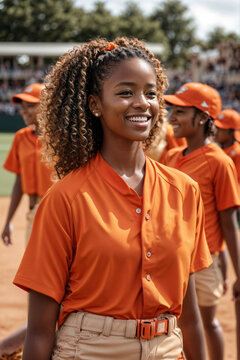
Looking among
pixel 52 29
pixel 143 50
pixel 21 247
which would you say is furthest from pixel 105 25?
pixel 143 50

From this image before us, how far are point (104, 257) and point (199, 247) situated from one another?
58cm

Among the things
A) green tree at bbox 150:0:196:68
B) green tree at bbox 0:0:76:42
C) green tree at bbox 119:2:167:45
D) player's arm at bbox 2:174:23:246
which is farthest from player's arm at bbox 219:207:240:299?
green tree at bbox 150:0:196:68

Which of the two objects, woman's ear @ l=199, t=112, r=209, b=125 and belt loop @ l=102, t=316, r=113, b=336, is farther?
woman's ear @ l=199, t=112, r=209, b=125

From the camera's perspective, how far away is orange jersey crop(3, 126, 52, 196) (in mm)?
4949

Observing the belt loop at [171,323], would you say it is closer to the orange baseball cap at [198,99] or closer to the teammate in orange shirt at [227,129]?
the orange baseball cap at [198,99]

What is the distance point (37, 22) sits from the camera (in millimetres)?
68188

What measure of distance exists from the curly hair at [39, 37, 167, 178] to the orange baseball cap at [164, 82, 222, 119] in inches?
74.7

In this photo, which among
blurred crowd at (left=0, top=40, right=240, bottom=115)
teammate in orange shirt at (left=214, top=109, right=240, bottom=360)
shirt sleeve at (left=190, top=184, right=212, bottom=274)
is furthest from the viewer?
blurred crowd at (left=0, top=40, right=240, bottom=115)

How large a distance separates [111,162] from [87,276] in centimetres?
50

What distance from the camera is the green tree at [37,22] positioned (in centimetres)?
6581

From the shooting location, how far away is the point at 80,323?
2.00m

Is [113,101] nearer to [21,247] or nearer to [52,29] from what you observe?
[21,247]

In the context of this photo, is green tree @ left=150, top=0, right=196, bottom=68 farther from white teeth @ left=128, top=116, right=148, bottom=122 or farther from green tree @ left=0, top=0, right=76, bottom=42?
white teeth @ left=128, top=116, right=148, bottom=122

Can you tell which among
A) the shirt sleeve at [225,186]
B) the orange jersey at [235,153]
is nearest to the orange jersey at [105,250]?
the shirt sleeve at [225,186]
